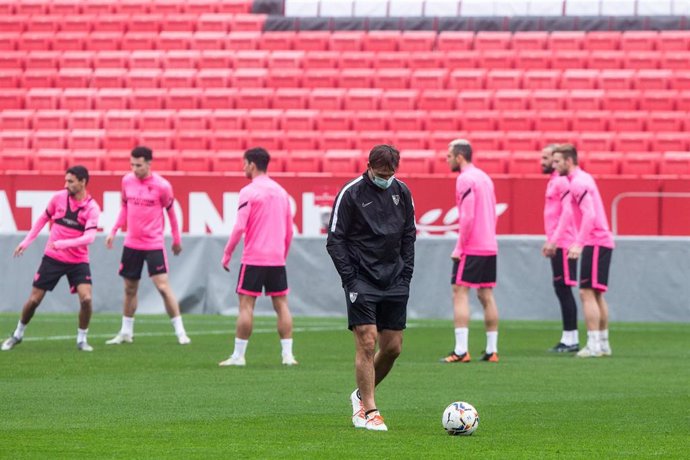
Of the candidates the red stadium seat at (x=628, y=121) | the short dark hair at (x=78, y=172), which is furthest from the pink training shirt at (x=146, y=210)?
the red stadium seat at (x=628, y=121)

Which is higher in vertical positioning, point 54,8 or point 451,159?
point 54,8

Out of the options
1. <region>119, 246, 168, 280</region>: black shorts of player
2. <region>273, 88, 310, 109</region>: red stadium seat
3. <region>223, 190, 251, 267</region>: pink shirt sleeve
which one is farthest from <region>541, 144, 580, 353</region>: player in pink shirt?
<region>273, 88, 310, 109</region>: red stadium seat

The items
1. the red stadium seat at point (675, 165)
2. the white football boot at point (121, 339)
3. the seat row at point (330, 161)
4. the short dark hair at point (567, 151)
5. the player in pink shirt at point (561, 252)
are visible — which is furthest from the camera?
the seat row at point (330, 161)

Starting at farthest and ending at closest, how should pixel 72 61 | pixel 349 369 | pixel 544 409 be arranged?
pixel 72 61 < pixel 349 369 < pixel 544 409

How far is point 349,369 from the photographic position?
12.8 m

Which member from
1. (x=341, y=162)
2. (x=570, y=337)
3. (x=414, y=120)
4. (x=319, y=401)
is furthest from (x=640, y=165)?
(x=319, y=401)

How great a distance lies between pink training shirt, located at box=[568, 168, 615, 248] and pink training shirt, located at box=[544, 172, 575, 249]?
0.30 metres

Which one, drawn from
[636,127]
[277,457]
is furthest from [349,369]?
[636,127]

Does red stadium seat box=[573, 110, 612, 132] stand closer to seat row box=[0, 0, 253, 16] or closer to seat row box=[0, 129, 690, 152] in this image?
seat row box=[0, 129, 690, 152]

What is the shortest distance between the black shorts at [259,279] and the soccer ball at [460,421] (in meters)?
4.96

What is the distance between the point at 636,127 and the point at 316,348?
13.0 metres

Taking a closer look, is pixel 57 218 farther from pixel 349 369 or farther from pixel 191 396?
pixel 191 396

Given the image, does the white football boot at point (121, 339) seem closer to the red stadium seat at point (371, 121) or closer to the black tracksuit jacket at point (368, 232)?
the black tracksuit jacket at point (368, 232)

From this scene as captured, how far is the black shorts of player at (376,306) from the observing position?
862 centimetres
